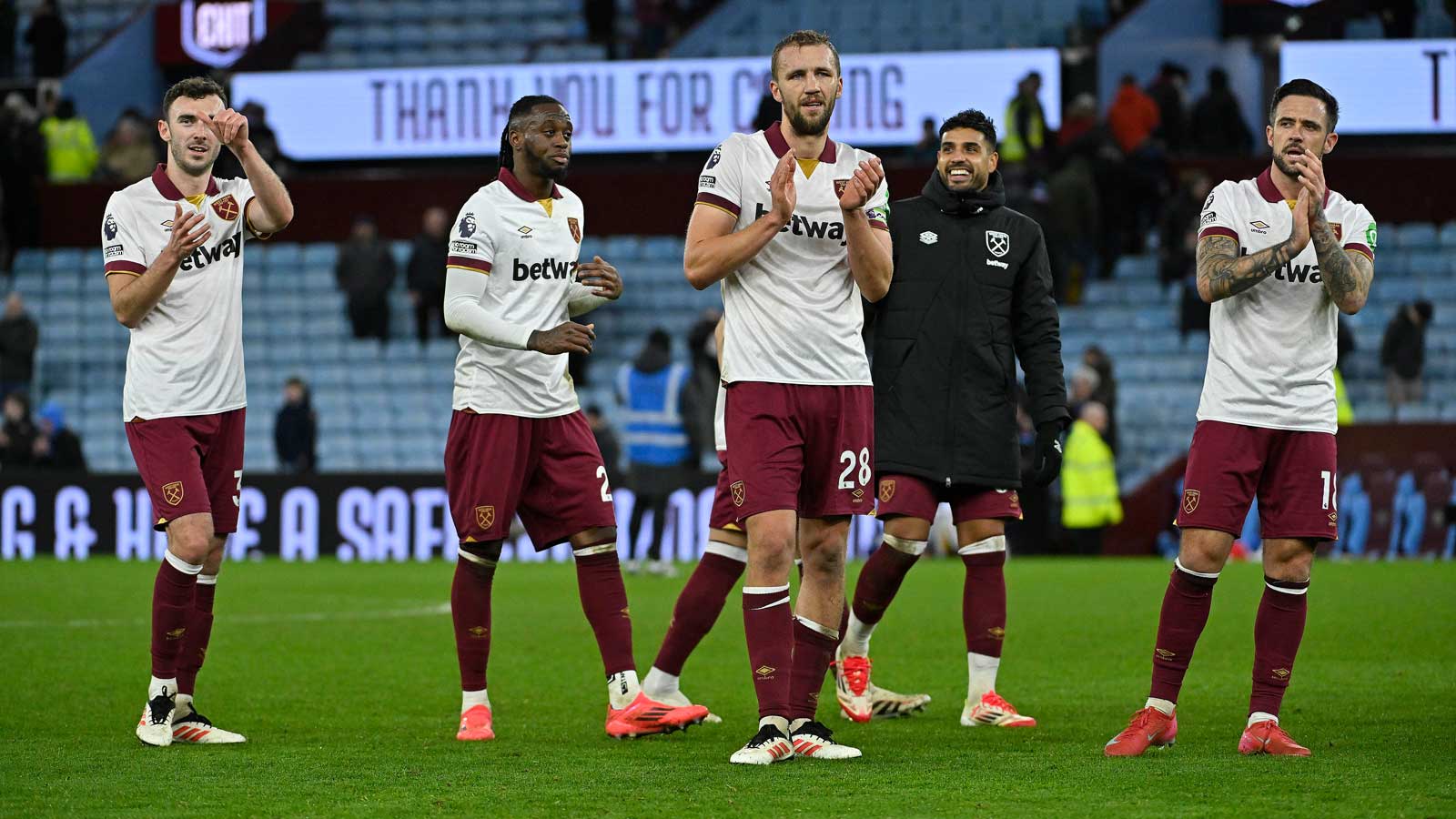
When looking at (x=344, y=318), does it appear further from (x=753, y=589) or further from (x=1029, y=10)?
(x=753, y=589)

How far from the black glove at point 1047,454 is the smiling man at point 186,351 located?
2919 millimetres

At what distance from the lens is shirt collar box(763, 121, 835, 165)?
253 inches

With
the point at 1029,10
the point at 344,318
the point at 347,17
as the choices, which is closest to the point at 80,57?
the point at 347,17

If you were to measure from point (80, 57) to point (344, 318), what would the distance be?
7343 millimetres

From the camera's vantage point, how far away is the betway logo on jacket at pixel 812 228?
6.37 meters

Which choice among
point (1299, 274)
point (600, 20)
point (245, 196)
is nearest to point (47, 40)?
point (600, 20)

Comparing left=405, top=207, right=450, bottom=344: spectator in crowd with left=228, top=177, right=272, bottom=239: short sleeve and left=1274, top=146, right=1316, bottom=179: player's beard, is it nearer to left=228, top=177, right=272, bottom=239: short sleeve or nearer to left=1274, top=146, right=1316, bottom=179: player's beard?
left=228, top=177, right=272, bottom=239: short sleeve

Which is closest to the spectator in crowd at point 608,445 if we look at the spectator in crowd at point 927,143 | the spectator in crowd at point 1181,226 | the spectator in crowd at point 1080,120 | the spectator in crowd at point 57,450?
the spectator in crowd at point 57,450

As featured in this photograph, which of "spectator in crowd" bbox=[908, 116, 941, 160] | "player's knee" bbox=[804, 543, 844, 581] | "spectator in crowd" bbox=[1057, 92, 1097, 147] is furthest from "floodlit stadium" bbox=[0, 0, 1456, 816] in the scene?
"spectator in crowd" bbox=[908, 116, 941, 160]

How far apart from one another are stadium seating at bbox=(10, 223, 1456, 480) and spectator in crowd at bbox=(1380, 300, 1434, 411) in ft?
0.98

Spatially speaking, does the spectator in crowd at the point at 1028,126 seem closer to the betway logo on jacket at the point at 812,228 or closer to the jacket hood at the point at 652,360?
the jacket hood at the point at 652,360

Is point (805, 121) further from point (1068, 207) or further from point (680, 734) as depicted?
point (1068, 207)

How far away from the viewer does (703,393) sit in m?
17.6

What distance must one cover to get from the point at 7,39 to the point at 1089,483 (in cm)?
1773
